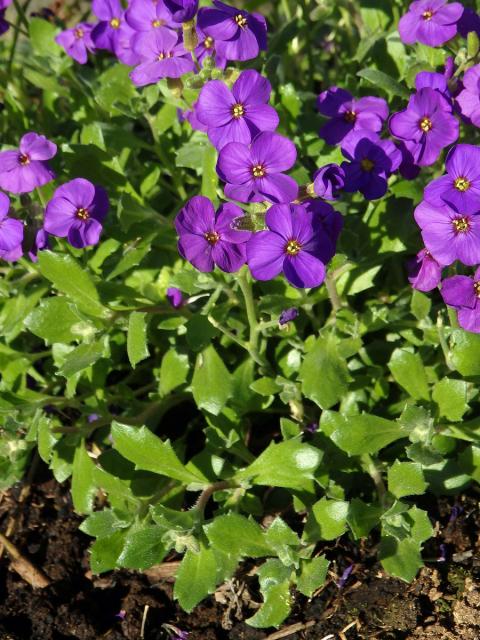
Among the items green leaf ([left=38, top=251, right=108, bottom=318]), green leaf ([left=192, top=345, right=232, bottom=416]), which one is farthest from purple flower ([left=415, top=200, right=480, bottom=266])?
green leaf ([left=38, top=251, right=108, bottom=318])

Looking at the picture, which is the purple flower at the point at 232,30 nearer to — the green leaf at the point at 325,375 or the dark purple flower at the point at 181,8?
the dark purple flower at the point at 181,8

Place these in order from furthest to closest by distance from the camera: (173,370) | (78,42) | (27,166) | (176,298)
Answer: (78,42)
(176,298)
(173,370)
(27,166)

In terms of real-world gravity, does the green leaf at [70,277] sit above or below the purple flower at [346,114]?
below

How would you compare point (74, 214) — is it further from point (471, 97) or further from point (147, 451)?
point (471, 97)

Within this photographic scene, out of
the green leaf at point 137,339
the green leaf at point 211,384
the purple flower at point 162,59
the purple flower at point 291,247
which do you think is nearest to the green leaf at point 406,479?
the green leaf at point 211,384

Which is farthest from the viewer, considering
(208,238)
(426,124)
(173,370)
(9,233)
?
(173,370)

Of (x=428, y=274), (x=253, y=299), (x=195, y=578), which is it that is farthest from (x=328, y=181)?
(x=195, y=578)
